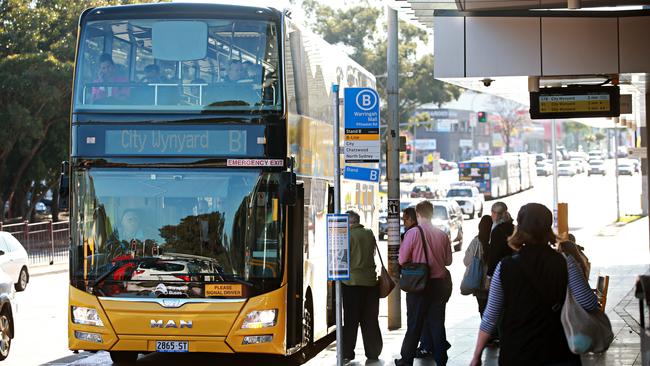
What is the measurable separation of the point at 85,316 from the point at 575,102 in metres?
7.65

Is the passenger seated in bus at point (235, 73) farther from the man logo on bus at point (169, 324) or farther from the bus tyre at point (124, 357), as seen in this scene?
the bus tyre at point (124, 357)

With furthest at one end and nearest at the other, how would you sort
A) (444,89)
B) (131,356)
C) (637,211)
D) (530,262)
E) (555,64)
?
(444,89)
(637,211)
(555,64)
(131,356)
(530,262)

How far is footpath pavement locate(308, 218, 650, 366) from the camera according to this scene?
572 inches

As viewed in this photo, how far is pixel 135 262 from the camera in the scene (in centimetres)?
1264

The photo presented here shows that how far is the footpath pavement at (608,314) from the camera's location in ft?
47.7

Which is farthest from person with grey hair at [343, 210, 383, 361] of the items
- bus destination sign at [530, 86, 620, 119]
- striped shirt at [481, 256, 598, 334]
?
striped shirt at [481, 256, 598, 334]

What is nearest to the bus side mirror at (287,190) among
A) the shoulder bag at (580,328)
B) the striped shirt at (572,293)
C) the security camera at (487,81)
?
the security camera at (487,81)

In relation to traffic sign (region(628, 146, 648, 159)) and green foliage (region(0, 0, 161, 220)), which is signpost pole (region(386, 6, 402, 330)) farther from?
green foliage (region(0, 0, 161, 220))

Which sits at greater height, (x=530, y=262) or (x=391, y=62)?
(x=391, y=62)

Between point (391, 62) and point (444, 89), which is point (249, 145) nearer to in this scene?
point (391, 62)

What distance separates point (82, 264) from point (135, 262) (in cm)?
61

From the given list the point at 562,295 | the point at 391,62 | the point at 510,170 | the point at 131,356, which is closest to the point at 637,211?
the point at 510,170

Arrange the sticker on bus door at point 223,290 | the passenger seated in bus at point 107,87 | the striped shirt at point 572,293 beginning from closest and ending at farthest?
1. the striped shirt at point 572,293
2. the sticker on bus door at point 223,290
3. the passenger seated in bus at point 107,87

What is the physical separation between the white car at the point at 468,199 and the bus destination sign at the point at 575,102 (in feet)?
156
